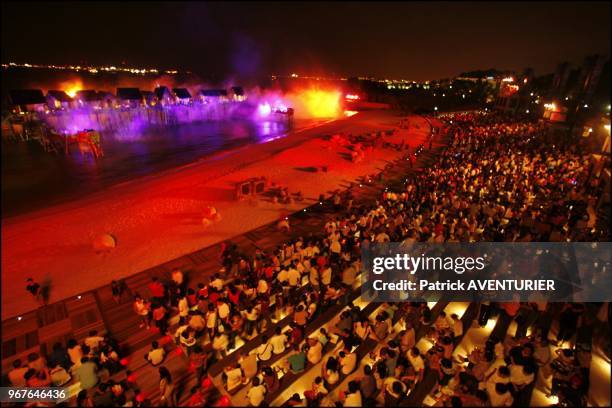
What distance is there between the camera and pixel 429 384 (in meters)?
5.64

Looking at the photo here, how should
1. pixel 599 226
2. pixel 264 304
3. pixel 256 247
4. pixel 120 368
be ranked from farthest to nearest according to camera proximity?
pixel 599 226
pixel 256 247
pixel 264 304
pixel 120 368

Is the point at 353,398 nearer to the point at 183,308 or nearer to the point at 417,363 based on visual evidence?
the point at 417,363

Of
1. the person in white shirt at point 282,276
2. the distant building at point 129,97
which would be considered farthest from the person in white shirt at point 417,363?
the distant building at point 129,97

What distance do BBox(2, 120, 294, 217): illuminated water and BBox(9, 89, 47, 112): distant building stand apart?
825 cm

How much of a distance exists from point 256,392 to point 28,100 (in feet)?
117

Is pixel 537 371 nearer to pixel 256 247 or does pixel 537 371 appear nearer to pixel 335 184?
pixel 256 247

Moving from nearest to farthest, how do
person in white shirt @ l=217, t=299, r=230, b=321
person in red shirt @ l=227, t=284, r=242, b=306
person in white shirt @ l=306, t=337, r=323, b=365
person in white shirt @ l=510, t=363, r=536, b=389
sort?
person in white shirt @ l=510, t=363, r=536, b=389
person in white shirt @ l=306, t=337, r=323, b=365
person in white shirt @ l=217, t=299, r=230, b=321
person in red shirt @ l=227, t=284, r=242, b=306

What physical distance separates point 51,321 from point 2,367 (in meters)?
1.33

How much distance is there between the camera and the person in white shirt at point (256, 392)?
17.2ft

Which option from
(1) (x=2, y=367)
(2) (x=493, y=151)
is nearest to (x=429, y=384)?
(1) (x=2, y=367)

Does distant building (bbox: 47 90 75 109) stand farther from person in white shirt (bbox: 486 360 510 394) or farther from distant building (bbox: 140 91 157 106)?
person in white shirt (bbox: 486 360 510 394)

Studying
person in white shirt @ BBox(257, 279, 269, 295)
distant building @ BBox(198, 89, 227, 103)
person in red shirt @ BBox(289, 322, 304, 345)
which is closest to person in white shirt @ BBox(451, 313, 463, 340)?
person in red shirt @ BBox(289, 322, 304, 345)

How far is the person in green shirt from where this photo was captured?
19.1 ft

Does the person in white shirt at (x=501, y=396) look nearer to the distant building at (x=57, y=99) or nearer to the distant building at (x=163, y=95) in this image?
the distant building at (x=57, y=99)
